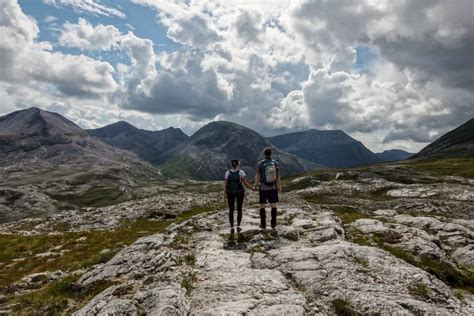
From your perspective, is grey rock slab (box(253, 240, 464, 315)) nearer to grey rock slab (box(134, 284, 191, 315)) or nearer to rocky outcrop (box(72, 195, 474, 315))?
rocky outcrop (box(72, 195, 474, 315))

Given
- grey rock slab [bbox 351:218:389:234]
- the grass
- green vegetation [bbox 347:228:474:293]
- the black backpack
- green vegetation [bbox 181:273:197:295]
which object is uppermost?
the black backpack

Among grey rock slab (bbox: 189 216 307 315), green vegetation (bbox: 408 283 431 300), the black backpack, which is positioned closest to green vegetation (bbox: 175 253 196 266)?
grey rock slab (bbox: 189 216 307 315)

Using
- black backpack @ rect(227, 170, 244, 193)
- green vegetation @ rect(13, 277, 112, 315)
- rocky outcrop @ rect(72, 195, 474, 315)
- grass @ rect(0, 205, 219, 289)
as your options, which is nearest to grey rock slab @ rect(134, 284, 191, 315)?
rocky outcrop @ rect(72, 195, 474, 315)

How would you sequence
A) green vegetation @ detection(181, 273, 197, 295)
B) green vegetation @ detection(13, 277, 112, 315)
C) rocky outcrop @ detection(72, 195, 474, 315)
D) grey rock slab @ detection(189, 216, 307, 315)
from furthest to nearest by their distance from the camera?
1. green vegetation @ detection(13, 277, 112, 315)
2. green vegetation @ detection(181, 273, 197, 295)
3. rocky outcrop @ detection(72, 195, 474, 315)
4. grey rock slab @ detection(189, 216, 307, 315)

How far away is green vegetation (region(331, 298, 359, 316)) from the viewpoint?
1165 centimetres

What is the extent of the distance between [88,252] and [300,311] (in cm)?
2347

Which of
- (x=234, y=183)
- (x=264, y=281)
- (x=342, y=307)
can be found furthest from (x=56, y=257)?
(x=342, y=307)

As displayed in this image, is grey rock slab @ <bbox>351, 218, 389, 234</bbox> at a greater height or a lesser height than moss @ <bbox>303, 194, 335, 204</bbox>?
greater

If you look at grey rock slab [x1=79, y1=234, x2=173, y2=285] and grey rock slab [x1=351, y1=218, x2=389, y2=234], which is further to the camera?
grey rock slab [x1=351, y1=218, x2=389, y2=234]

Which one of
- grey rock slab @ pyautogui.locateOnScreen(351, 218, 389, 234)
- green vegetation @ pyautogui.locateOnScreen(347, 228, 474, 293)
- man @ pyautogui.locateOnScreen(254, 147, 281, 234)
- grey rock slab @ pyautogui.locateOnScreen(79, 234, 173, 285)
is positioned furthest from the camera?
grey rock slab @ pyautogui.locateOnScreen(351, 218, 389, 234)

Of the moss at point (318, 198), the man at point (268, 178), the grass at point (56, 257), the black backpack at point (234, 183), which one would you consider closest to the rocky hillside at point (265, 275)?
the grass at point (56, 257)

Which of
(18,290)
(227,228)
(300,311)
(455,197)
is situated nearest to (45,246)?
(18,290)

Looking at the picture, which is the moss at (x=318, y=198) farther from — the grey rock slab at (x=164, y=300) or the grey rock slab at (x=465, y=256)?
the grey rock slab at (x=164, y=300)

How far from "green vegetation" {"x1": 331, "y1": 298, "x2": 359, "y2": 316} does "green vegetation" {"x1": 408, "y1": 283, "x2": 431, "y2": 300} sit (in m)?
2.94
